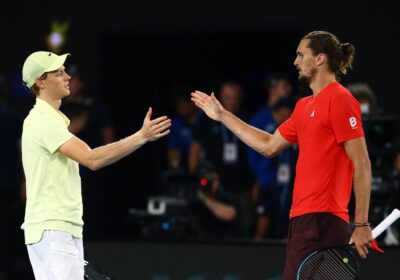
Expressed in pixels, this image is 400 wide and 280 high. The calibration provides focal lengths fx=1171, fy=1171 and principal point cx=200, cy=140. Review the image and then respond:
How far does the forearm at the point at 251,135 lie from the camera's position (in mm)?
6652

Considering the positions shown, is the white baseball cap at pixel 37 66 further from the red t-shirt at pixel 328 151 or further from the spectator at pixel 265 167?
the spectator at pixel 265 167

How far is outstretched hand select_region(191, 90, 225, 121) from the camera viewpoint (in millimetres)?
6742

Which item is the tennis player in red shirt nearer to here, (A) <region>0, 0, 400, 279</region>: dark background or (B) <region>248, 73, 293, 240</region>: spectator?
(B) <region>248, 73, 293, 240</region>: spectator

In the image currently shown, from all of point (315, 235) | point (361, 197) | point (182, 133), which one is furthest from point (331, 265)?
point (182, 133)

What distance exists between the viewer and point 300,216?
6211mm

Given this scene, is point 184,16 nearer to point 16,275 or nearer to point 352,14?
point 352,14

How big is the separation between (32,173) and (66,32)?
248 inches

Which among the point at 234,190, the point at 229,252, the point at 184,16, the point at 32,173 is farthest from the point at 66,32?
the point at 32,173

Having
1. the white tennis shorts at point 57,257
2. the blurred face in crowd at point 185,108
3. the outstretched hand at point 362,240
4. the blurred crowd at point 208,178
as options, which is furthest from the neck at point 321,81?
the blurred face in crowd at point 185,108

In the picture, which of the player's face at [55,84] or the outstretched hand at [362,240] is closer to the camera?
the outstretched hand at [362,240]

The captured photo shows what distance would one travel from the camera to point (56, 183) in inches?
245

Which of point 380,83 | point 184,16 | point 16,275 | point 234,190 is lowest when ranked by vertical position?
point 16,275

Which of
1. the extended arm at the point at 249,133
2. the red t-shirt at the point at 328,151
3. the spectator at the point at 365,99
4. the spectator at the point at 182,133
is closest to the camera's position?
the red t-shirt at the point at 328,151

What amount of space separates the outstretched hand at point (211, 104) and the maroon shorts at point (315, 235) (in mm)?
883
